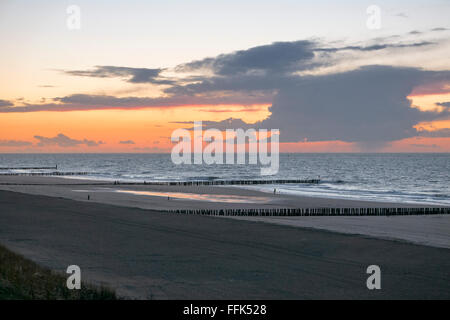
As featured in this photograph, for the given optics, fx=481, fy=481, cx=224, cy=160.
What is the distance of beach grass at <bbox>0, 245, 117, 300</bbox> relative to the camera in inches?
441

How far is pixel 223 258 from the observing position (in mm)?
18906

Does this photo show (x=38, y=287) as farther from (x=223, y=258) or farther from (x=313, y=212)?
(x=313, y=212)

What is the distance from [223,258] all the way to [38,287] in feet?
27.4

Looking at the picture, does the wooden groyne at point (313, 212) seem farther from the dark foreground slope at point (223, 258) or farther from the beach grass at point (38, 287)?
the beach grass at point (38, 287)

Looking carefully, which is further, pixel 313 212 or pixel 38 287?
pixel 313 212

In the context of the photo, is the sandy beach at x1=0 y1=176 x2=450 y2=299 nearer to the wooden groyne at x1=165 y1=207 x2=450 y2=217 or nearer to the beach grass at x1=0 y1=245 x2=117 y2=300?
the beach grass at x1=0 y1=245 x2=117 y2=300

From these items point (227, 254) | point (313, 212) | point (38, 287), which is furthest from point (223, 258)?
point (313, 212)

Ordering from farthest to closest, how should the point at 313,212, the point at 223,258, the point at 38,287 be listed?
the point at 313,212, the point at 223,258, the point at 38,287

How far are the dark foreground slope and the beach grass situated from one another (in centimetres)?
129

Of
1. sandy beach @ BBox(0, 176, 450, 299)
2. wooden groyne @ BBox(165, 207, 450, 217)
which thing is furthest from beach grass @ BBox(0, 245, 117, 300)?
wooden groyne @ BBox(165, 207, 450, 217)
